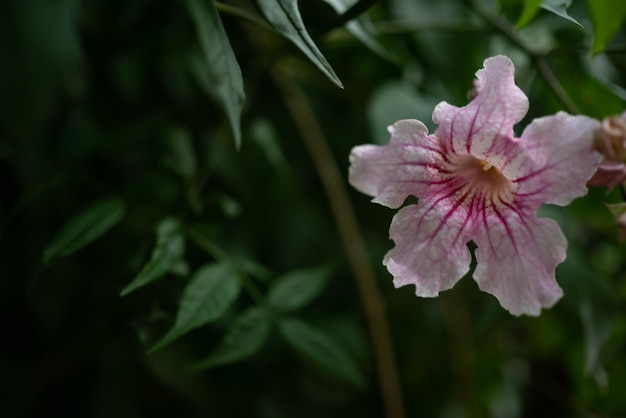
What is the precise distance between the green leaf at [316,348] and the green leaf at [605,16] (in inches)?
14.9

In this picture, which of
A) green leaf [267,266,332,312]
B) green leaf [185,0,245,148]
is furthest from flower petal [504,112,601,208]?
green leaf [267,266,332,312]

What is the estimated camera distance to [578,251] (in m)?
0.87

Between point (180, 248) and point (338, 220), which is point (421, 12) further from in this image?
point (180, 248)

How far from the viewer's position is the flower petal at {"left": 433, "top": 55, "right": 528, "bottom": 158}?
0.49 m

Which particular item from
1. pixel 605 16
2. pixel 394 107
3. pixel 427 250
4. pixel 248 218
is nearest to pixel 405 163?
pixel 427 250

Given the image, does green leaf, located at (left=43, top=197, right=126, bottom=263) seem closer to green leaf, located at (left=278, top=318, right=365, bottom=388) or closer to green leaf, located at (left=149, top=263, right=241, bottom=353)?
green leaf, located at (left=149, top=263, right=241, bottom=353)

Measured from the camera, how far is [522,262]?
1.65 ft

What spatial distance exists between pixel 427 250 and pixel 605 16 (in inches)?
9.0

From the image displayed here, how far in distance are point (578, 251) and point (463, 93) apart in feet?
0.80

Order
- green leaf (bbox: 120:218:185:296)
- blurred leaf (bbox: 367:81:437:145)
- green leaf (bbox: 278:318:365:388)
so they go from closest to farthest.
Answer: green leaf (bbox: 120:218:185:296), green leaf (bbox: 278:318:365:388), blurred leaf (bbox: 367:81:437:145)

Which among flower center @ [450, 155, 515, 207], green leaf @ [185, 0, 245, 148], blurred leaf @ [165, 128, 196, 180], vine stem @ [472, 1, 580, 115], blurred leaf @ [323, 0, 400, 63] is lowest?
vine stem @ [472, 1, 580, 115]

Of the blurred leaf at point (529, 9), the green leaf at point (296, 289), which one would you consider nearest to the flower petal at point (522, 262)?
the blurred leaf at point (529, 9)

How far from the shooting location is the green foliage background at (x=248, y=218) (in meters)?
0.69

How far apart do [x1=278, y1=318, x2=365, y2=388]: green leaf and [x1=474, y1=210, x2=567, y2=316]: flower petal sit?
9.0 inches
